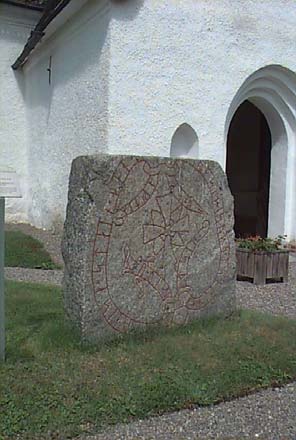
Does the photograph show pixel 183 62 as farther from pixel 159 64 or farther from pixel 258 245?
pixel 258 245

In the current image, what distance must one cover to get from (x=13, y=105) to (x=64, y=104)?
3.30m

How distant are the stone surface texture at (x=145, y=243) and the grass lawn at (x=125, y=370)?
249 millimetres

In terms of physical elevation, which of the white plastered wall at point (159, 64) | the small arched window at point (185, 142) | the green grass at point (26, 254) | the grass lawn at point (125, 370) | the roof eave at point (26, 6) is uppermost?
the roof eave at point (26, 6)

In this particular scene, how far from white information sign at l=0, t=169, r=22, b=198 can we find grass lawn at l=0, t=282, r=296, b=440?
1.30 metres

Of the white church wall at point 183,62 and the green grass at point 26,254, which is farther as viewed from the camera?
the green grass at point 26,254

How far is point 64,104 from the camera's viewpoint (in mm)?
10406

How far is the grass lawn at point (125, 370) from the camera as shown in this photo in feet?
10.7

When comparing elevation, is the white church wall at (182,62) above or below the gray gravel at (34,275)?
above

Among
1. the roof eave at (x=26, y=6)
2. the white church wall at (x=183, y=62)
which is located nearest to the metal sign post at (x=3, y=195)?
the white church wall at (x=183, y=62)

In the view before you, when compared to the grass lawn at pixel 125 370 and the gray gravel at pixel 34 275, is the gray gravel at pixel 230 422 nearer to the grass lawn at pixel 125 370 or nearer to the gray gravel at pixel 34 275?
the grass lawn at pixel 125 370

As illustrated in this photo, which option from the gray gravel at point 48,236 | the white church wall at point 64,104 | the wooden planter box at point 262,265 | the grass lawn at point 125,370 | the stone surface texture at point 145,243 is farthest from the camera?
the gray gravel at point 48,236

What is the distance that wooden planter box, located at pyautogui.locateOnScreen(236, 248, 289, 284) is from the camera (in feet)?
24.5

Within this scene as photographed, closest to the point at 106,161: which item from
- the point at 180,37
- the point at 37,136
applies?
the point at 180,37

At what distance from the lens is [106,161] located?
14.0 ft
